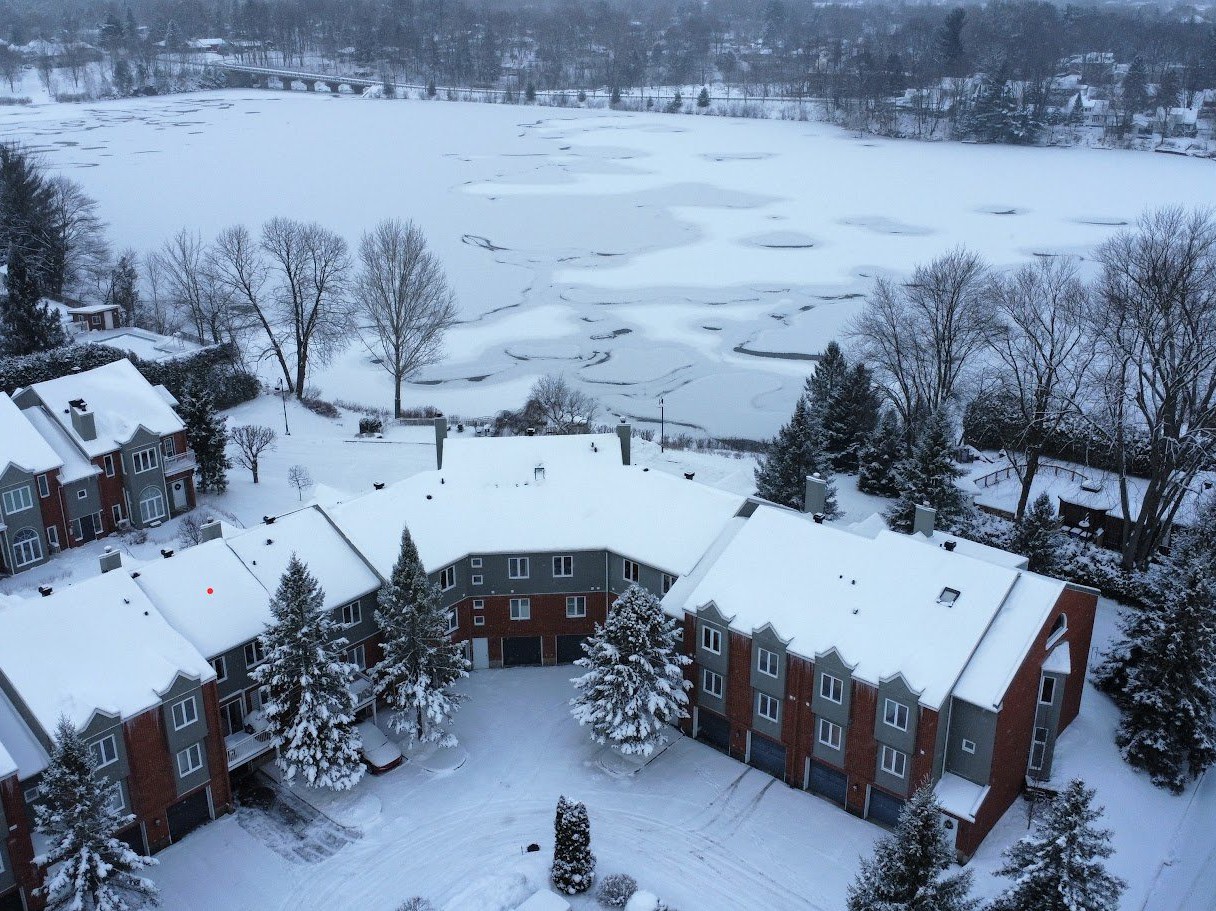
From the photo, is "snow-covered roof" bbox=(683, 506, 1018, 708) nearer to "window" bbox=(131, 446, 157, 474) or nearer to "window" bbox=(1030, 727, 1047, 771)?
"window" bbox=(1030, 727, 1047, 771)

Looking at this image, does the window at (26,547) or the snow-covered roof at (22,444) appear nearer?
the snow-covered roof at (22,444)

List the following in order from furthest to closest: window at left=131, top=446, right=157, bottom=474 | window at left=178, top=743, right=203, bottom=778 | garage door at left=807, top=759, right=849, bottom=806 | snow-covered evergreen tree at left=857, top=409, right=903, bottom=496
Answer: snow-covered evergreen tree at left=857, top=409, right=903, bottom=496 < window at left=131, top=446, right=157, bottom=474 < garage door at left=807, top=759, right=849, bottom=806 < window at left=178, top=743, right=203, bottom=778

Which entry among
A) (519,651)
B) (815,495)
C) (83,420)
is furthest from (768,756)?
(83,420)

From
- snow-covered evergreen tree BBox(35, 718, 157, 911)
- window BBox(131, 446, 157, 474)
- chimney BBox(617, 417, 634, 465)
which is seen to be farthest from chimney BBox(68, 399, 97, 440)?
chimney BBox(617, 417, 634, 465)

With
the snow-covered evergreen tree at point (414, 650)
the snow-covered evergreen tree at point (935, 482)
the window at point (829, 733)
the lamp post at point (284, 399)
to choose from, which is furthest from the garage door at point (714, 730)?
the lamp post at point (284, 399)

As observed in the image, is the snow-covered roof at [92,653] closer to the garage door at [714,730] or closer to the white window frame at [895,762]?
the garage door at [714,730]

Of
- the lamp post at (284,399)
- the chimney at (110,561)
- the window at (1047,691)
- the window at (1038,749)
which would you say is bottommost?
the window at (1038,749)
